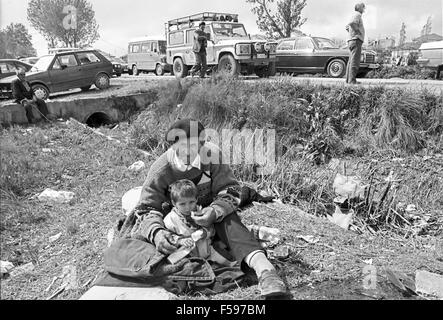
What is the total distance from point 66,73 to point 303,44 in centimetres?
734

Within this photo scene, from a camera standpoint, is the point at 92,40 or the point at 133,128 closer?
the point at 133,128

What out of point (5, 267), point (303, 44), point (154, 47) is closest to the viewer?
point (5, 267)

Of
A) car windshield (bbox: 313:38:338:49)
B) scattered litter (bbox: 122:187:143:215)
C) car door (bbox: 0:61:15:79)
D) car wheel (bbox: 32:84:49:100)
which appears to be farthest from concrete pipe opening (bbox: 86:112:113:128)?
scattered litter (bbox: 122:187:143:215)

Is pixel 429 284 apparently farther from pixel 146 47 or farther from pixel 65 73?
pixel 146 47

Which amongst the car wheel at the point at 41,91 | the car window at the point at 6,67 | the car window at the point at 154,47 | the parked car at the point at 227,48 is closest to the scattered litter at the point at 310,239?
the parked car at the point at 227,48

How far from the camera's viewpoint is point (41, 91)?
11562 millimetres

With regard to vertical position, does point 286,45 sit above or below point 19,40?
below

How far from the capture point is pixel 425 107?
6926 mm

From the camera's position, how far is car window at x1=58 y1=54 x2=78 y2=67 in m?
12.3

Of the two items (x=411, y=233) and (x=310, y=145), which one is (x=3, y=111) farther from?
(x=411, y=233)

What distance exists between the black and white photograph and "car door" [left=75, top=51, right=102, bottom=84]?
42 millimetres

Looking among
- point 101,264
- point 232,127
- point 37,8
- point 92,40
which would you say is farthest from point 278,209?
point 92,40

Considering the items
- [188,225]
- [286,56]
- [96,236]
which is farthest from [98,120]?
[188,225]

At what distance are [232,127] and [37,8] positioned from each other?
106ft
